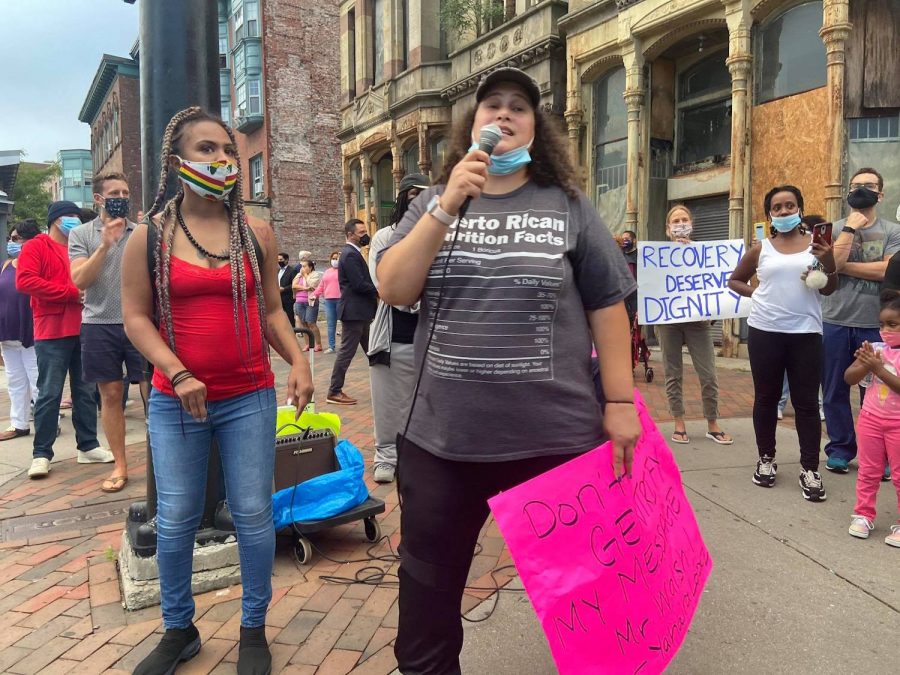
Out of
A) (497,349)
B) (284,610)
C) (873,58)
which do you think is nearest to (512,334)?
(497,349)

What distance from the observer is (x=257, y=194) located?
29766 mm

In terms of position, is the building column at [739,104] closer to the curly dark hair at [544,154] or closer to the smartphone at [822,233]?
the smartphone at [822,233]

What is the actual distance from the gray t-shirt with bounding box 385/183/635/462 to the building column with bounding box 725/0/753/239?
9.98 metres

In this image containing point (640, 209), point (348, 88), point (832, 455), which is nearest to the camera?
point (832, 455)

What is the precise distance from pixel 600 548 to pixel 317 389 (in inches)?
279

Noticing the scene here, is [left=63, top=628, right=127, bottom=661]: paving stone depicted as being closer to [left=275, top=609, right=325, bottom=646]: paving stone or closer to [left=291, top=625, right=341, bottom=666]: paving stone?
[left=275, top=609, right=325, bottom=646]: paving stone

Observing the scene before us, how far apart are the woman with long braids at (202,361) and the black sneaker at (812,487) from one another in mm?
3314

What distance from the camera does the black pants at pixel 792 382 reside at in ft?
13.3

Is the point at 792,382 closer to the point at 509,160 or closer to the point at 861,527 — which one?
the point at 861,527

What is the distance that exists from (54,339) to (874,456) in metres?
5.69

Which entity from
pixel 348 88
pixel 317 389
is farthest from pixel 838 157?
pixel 348 88

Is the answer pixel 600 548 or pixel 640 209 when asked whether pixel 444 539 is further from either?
pixel 640 209

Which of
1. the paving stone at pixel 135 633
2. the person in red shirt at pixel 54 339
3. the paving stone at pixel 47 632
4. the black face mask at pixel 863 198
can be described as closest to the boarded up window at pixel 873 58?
the black face mask at pixel 863 198

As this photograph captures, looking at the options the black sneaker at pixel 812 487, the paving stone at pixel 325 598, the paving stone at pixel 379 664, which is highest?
the black sneaker at pixel 812 487
